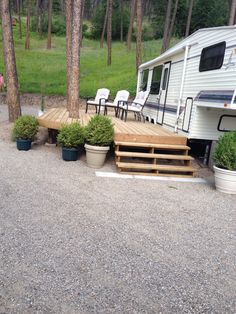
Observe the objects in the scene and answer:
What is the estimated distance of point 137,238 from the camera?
294cm

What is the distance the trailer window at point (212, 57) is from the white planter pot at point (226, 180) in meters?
1.85

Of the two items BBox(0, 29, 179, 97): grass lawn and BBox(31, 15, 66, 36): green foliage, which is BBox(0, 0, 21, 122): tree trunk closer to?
BBox(0, 29, 179, 97): grass lawn

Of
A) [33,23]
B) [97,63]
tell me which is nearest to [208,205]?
[97,63]

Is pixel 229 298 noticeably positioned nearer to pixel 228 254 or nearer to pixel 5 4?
pixel 228 254

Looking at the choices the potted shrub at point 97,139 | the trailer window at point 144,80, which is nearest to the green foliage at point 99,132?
the potted shrub at point 97,139

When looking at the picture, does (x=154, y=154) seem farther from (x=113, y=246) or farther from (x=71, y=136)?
(x=113, y=246)

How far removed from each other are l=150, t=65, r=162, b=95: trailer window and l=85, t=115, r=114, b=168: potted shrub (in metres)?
3.38

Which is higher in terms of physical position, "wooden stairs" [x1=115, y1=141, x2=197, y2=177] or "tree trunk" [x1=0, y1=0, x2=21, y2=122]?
"tree trunk" [x1=0, y1=0, x2=21, y2=122]

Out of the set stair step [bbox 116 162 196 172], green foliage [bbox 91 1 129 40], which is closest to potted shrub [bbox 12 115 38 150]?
stair step [bbox 116 162 196 172]

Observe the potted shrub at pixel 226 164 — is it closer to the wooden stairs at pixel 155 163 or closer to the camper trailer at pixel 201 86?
the camper trailer at pixel 201 86

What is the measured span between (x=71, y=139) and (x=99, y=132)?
603mm

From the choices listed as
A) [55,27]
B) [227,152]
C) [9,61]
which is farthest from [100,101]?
[55,27]

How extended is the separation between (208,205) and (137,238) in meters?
1.49

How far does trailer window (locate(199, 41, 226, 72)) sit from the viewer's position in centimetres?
498
